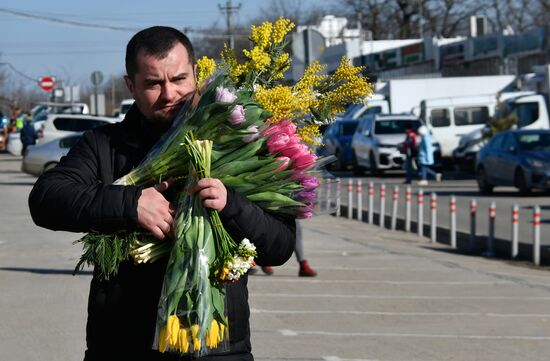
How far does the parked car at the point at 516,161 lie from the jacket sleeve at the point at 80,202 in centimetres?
2379

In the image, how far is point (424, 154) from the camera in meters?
32.9

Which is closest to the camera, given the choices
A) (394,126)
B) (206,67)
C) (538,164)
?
(206,67)

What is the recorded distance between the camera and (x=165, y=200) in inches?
138

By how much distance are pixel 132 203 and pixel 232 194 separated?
0.28 meters

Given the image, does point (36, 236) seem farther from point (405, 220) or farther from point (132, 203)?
point (132, 203)

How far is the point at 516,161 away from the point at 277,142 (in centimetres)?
2422

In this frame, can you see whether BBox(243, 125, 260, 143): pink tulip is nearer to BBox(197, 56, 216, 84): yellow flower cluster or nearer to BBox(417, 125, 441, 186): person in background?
BBox(197, 56, 216, 84): yellow flower cluster

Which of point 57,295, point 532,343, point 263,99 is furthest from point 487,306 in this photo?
point 263,99

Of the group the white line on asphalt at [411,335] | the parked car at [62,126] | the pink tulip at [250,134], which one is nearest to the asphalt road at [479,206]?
the white line on asphalt at [411,335]

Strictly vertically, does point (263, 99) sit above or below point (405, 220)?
above

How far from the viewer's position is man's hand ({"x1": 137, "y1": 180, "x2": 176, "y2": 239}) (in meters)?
3.45

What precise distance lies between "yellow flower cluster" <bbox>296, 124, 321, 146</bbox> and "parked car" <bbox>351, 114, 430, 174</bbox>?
109ft

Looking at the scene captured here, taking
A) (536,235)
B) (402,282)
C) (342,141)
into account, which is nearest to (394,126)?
(342,141)

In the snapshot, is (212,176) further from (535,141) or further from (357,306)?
(535,141)
